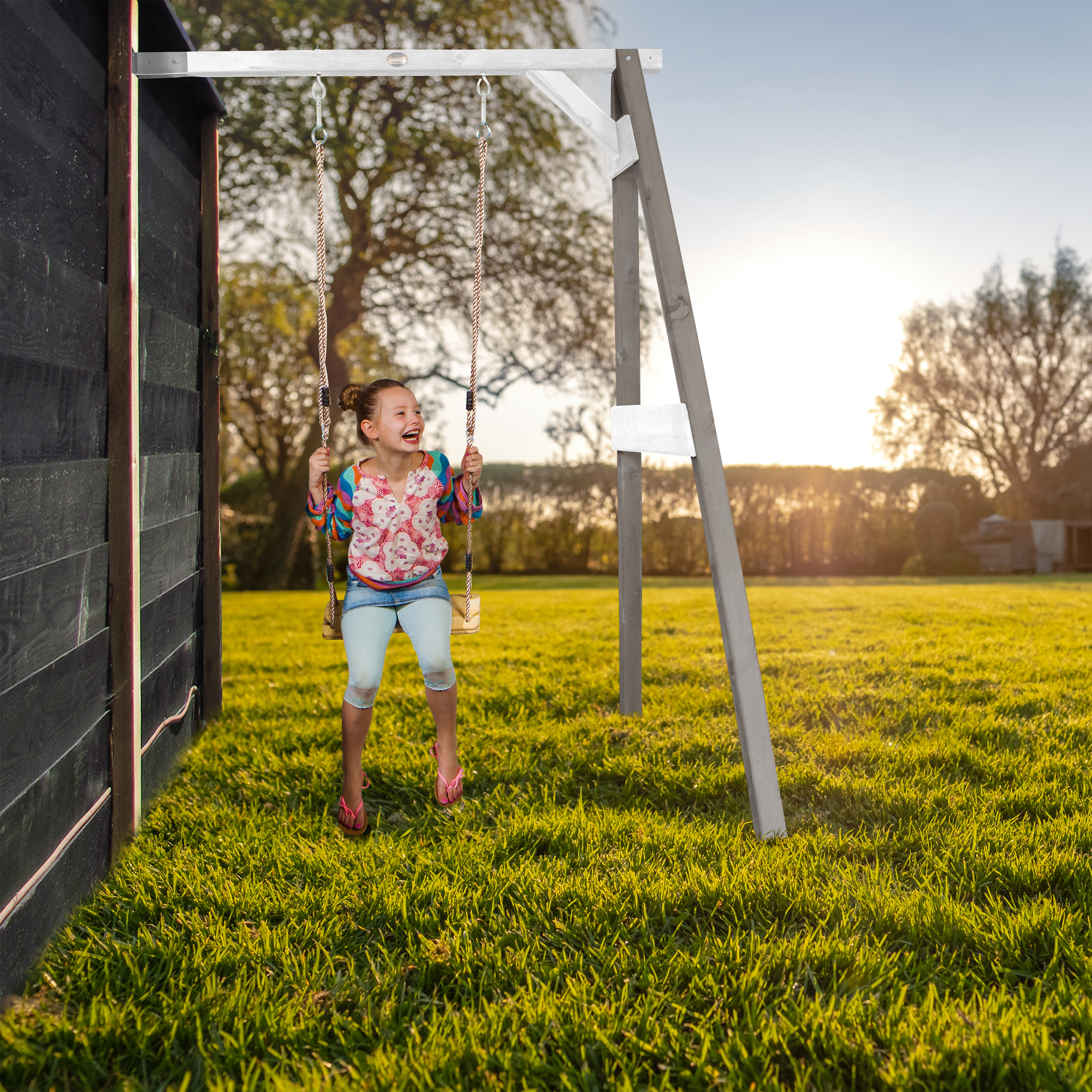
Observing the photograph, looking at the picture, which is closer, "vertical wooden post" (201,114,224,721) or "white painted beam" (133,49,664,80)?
"white painted beam" (133,49,664,80)

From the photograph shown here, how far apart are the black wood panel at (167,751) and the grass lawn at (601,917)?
79 millimetres

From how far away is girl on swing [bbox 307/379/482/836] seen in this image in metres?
2.58

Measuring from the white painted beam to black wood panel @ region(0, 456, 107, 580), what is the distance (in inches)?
56.1

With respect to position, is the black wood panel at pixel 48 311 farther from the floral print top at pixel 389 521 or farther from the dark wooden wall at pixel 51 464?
the floral print top at pixel 389 521

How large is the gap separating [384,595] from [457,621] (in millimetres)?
309

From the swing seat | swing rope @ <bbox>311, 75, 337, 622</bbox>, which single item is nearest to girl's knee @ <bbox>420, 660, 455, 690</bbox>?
the swing seat

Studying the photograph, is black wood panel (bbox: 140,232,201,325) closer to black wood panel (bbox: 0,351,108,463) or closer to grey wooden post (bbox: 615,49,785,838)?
black wood panel (bbox: 0,351,108,463)

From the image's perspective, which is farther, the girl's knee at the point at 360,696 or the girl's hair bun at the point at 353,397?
the girl's hair bun at the point at 353,397

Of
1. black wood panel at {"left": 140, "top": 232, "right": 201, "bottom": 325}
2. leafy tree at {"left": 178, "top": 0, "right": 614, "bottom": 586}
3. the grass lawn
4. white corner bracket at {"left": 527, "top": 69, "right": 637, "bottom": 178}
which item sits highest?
leafy tree at {"left": 178, "top": 0, "right": 614, "bottom": 586}

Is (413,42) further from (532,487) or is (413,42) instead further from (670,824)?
(670,824)

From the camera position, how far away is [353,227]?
420 inches

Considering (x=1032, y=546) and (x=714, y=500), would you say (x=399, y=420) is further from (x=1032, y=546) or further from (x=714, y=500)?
A: (x=1032, y=546)

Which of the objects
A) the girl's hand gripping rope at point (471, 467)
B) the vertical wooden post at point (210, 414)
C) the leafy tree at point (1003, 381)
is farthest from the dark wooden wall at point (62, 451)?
the leafy tree at point (1003, 381)

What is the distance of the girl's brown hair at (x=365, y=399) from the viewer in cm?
263
